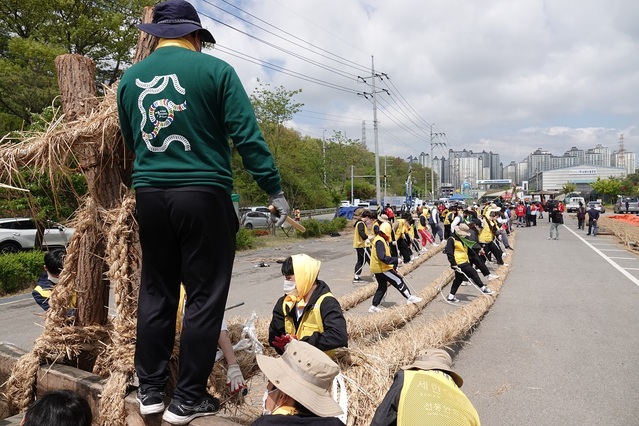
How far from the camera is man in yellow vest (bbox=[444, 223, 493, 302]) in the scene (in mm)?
8492

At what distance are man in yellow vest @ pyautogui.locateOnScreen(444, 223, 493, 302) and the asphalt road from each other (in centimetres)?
41

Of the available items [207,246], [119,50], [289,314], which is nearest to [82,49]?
[119,50]

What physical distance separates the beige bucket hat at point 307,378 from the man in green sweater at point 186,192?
12.6 inches

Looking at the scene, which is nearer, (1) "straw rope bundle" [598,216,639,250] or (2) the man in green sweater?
(2) the man in green sweater

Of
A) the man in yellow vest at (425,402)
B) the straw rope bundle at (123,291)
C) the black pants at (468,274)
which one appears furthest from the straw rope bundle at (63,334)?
the black pants at (468,274)

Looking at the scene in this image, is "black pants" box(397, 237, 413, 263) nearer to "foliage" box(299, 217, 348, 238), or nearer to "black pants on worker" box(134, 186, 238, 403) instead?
"foliage" box(299, 217, 348, 238)

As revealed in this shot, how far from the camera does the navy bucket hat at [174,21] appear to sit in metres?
2.10

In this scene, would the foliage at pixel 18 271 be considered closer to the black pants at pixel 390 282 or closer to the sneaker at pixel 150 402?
the black pants at pixel 390 282

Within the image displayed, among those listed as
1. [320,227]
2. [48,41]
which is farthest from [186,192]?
[320,227]

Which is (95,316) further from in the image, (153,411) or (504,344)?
(504,344)

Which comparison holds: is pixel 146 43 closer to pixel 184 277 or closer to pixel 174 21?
pixel 174 21

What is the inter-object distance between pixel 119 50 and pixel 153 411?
57.6 ft

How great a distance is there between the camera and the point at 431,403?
2.13 m

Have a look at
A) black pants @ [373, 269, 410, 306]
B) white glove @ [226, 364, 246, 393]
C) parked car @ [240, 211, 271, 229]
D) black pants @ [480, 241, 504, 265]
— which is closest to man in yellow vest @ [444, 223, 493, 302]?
black pants @ [373, 269, 410, 306]
